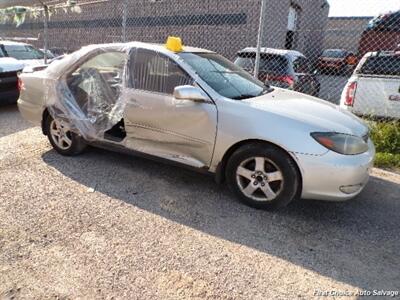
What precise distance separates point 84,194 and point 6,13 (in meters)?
14.4

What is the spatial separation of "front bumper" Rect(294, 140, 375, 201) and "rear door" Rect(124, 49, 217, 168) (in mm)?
969

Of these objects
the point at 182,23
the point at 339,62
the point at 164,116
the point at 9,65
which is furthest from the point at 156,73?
the point at 339,62

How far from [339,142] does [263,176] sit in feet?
2.50

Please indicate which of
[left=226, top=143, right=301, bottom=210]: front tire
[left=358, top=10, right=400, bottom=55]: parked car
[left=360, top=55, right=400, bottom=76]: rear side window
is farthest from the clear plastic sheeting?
[left=358, top=10, right=400, bottom=55]: parked car

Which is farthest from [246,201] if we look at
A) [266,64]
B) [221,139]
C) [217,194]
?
[266,64]

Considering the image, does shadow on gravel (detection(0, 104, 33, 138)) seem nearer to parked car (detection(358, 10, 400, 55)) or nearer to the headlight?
the headlight

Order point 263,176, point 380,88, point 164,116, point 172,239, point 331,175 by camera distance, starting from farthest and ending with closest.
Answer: point 380,88, point 164,116, point 263,176, point 331,175, point 172,239

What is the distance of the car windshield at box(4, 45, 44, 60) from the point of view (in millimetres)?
8664

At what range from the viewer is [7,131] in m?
6.00

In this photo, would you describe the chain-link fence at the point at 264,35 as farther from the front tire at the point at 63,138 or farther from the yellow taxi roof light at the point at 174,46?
the front tire at the point at 63,138

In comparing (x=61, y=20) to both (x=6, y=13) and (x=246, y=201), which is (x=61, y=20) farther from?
(x=246, y=201)

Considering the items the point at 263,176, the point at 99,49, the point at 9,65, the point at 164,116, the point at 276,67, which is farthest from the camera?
the point at 9,65

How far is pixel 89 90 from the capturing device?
178 inches

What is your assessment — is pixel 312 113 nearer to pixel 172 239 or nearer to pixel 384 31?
pixel 172 239
